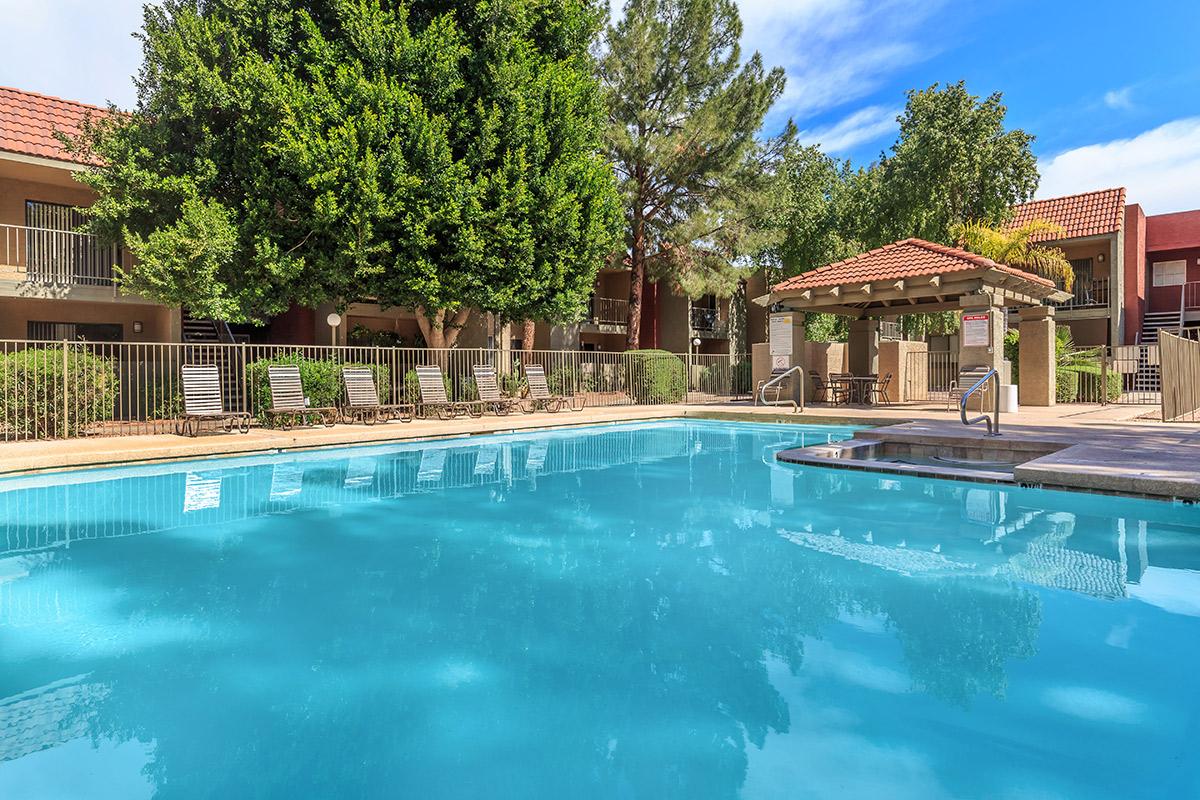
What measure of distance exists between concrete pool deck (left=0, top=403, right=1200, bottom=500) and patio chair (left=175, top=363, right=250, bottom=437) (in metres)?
0.34

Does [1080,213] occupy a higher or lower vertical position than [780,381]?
higher

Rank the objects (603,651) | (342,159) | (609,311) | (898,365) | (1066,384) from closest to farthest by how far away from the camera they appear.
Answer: (603,651) < (342,159) < (1066,384) < (898,365) < (609,311)

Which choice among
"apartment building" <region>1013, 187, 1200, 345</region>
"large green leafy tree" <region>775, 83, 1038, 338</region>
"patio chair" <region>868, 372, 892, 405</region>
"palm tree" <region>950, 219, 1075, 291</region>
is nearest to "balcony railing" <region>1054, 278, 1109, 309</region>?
"apartment building" <region>1013, 187, 1200, 345</region>

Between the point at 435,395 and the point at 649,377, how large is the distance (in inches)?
284

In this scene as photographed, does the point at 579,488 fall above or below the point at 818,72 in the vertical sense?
below

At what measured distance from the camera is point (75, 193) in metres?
17.3

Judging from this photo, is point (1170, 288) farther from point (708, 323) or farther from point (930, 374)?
point (708, 323)

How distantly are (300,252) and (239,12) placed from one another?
5.01 meters

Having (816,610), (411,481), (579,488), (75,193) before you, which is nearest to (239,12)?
(75,193)

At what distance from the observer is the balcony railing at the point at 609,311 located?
28453 millimetres

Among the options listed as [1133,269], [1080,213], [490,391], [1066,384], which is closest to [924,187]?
[1066,384]

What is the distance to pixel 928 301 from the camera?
767 inches

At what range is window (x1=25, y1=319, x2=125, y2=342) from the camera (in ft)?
56.8

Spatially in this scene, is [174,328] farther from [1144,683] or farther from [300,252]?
[1144,683]
